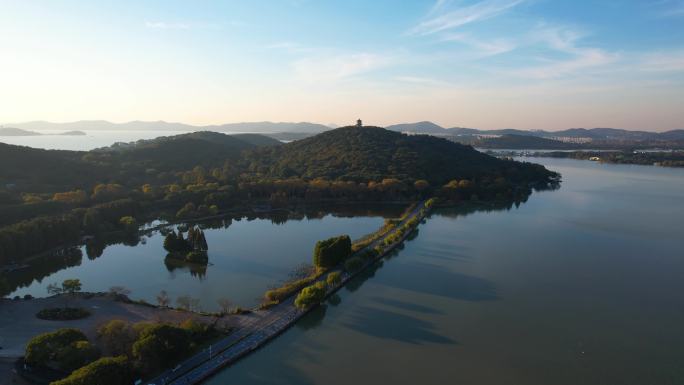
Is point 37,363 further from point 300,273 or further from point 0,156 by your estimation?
point 0,156

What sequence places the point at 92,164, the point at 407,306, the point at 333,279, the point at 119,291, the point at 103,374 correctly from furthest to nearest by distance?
the point at 92,164 → the point at 333,279 → the point at 119,291 → the point at 407,306 → the point at 103,374

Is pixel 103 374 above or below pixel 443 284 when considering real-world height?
above

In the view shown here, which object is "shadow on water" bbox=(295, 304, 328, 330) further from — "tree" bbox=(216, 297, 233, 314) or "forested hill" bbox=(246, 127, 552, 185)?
"forested hill" bbox=(246, 127, 552, 185)

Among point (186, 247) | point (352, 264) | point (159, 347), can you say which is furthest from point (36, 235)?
point (352, 264)

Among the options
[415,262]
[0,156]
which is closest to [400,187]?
[415,262]

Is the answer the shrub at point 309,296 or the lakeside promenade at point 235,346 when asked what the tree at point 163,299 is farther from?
the shrub at point 309,296

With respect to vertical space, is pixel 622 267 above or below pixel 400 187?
below

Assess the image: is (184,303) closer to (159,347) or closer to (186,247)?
(159,347)
